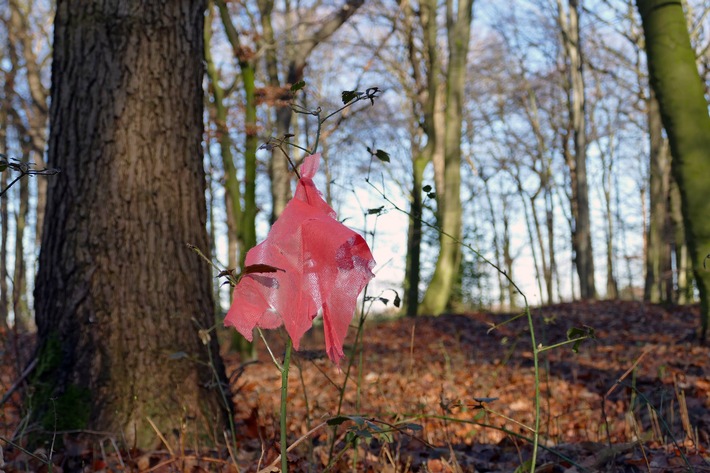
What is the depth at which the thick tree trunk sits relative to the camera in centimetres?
302

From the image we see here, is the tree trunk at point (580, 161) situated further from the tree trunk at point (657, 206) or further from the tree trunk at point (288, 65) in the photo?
the tree trunk at point (288, 65)

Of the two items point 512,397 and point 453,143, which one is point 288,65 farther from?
point 512,397

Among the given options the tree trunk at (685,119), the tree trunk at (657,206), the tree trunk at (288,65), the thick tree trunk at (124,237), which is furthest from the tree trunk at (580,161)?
the thick tree trunk at (124,237)

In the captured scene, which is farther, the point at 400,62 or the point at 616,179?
the point at 616,179

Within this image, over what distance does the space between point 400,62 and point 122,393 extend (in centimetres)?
Result: 1549

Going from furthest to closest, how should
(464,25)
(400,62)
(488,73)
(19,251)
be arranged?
(488,73) → (19,251) → (400,62) → (464,25)

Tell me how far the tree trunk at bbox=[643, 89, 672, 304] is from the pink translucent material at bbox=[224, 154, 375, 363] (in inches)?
511

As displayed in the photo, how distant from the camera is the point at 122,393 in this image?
9.87 feet

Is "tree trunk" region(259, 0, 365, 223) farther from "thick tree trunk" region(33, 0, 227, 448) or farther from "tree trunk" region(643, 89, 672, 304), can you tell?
"tree trunk" region(643, 89, 672, 304)

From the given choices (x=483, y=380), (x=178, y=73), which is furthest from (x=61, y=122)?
(x=483, y=380)

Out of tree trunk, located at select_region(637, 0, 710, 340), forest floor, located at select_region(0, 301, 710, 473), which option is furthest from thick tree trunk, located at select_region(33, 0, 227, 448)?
tree trunk, located at select_region(637, 0, 710, 340)

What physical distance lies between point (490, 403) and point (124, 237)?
2.66m

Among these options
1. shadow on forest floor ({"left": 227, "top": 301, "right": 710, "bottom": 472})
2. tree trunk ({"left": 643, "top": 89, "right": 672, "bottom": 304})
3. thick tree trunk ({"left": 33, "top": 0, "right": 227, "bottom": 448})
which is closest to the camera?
shadow on forest floor ({"left": 227, "top": 301, "right": 710, "bottom": 472})

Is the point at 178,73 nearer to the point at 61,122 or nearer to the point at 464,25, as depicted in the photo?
the point at 61,122
